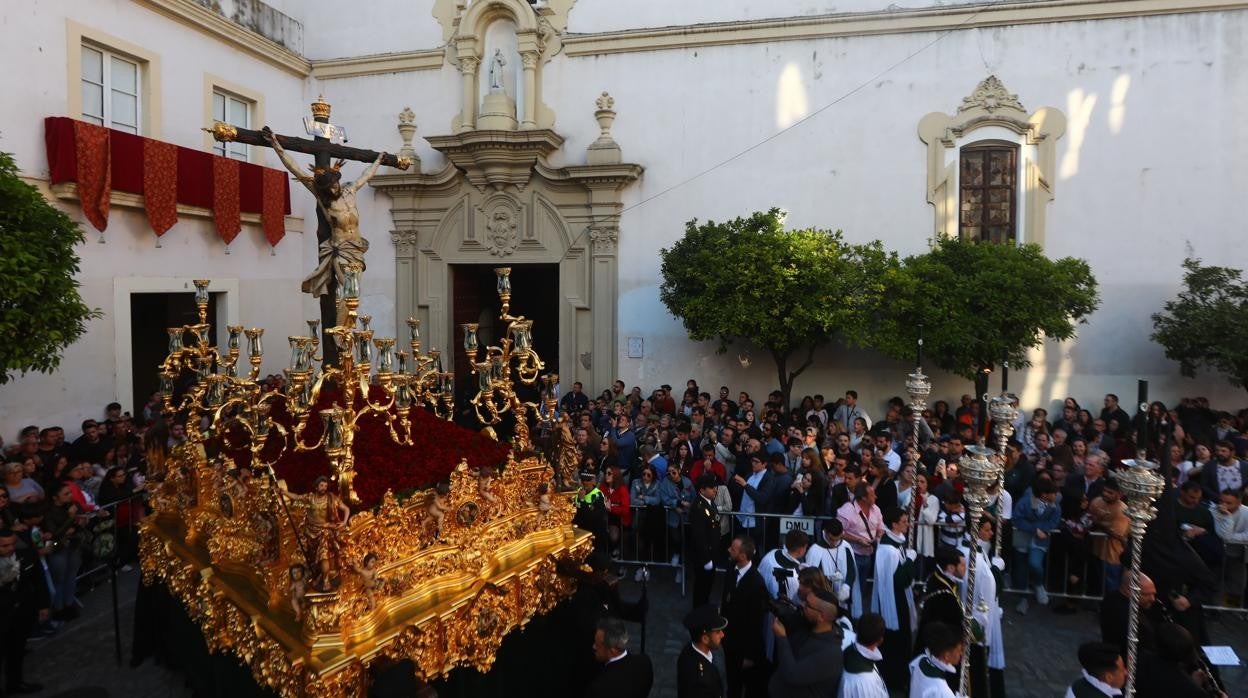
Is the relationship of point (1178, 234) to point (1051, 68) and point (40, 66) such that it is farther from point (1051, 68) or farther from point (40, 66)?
point (40, 66)

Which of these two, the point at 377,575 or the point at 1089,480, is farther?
the point at 1089,480

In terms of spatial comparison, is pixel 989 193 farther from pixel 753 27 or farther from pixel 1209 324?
pixel 753 27

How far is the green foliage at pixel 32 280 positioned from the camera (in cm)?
664

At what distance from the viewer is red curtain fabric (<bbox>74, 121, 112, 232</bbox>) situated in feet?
31.1

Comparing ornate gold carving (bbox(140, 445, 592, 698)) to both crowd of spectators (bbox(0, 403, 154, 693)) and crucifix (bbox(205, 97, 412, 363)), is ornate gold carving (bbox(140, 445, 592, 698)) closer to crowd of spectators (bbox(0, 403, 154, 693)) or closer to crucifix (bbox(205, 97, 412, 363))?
crowd of spectators (bbox(0, 403, 154, 693))

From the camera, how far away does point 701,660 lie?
3900 mm

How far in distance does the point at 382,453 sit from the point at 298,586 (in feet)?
3.89

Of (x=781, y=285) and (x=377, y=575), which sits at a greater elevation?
(x=781, y=285)

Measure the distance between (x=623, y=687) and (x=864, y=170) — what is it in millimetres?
10037

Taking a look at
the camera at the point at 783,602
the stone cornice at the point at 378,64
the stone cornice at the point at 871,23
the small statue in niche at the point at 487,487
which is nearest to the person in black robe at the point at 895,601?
the camera at the point at 783,602

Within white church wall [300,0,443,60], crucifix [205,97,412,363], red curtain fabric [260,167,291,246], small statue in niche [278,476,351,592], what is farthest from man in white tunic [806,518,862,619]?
white church wall [300,0,443,60]

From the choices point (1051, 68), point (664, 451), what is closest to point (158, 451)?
point (664, 451)

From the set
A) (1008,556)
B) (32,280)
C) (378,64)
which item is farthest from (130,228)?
(1008,556)

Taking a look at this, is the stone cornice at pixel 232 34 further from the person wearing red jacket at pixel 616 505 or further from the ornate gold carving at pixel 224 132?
the person wearing red jacket at pixel 616 505
